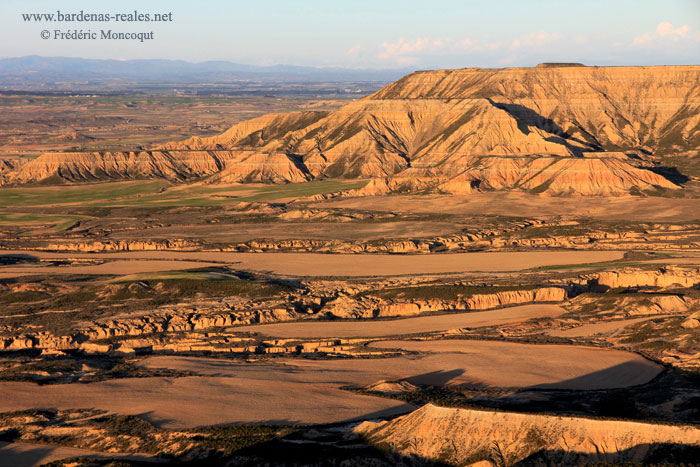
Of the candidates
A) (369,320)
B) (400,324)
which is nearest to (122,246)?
(369,320)

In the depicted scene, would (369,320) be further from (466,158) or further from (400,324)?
(466,158)

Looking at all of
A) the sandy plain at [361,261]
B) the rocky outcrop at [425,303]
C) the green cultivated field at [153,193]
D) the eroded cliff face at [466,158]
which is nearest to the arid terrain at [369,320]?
the rocky outcrop at [425,303]

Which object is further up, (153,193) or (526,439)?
(526,439)

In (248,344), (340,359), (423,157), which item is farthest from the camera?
(423,157)

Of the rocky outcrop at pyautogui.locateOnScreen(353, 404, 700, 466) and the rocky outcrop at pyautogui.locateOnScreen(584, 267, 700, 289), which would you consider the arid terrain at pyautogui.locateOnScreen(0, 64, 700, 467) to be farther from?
the rocky outcrop at pyautogui.locateOnScreen(584, 267, 700, 289)

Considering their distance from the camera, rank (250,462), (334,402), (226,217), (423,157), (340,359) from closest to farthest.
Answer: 1. (250,462)
2. (334,402)
3. (340,359)
4. (226,217)
5. (423,157)

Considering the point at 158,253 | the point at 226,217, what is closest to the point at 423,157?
the point at 226,217

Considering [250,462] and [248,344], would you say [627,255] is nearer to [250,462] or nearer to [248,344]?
[248,344]
